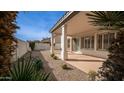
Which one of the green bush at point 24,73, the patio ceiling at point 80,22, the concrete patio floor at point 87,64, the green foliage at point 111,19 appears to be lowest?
the concrete patio floor at point 87,64

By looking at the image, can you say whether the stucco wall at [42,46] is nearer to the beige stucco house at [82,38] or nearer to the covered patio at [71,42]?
the covered patio at [71,42]

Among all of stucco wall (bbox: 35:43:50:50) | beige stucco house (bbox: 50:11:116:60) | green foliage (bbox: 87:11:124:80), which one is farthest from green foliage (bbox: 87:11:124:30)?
beige stucco house (bbox: 50:11:116:60)

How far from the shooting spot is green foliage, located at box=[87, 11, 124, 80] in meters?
5.50

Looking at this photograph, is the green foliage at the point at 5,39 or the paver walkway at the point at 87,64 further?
the paver walkway at the point at 87,64

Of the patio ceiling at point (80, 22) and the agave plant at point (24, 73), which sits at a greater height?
the patio ceiling at point (80, 22)

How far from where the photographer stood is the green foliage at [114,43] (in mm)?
5504

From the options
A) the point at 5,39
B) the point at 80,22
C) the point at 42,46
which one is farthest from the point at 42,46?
the point at 80,22

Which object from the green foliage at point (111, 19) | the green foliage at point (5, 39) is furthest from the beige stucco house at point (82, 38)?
the green foliage at point (111, 19)

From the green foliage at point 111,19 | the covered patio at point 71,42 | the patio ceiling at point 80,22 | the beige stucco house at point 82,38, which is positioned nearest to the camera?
the green foliage at point 111,19

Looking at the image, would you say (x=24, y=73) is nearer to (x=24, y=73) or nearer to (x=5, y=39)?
(x=24, y=73)

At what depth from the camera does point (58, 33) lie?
20406 mm

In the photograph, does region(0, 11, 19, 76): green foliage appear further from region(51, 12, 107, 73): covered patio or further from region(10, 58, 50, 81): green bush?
region(51, 12, 107, 73): covered patio
